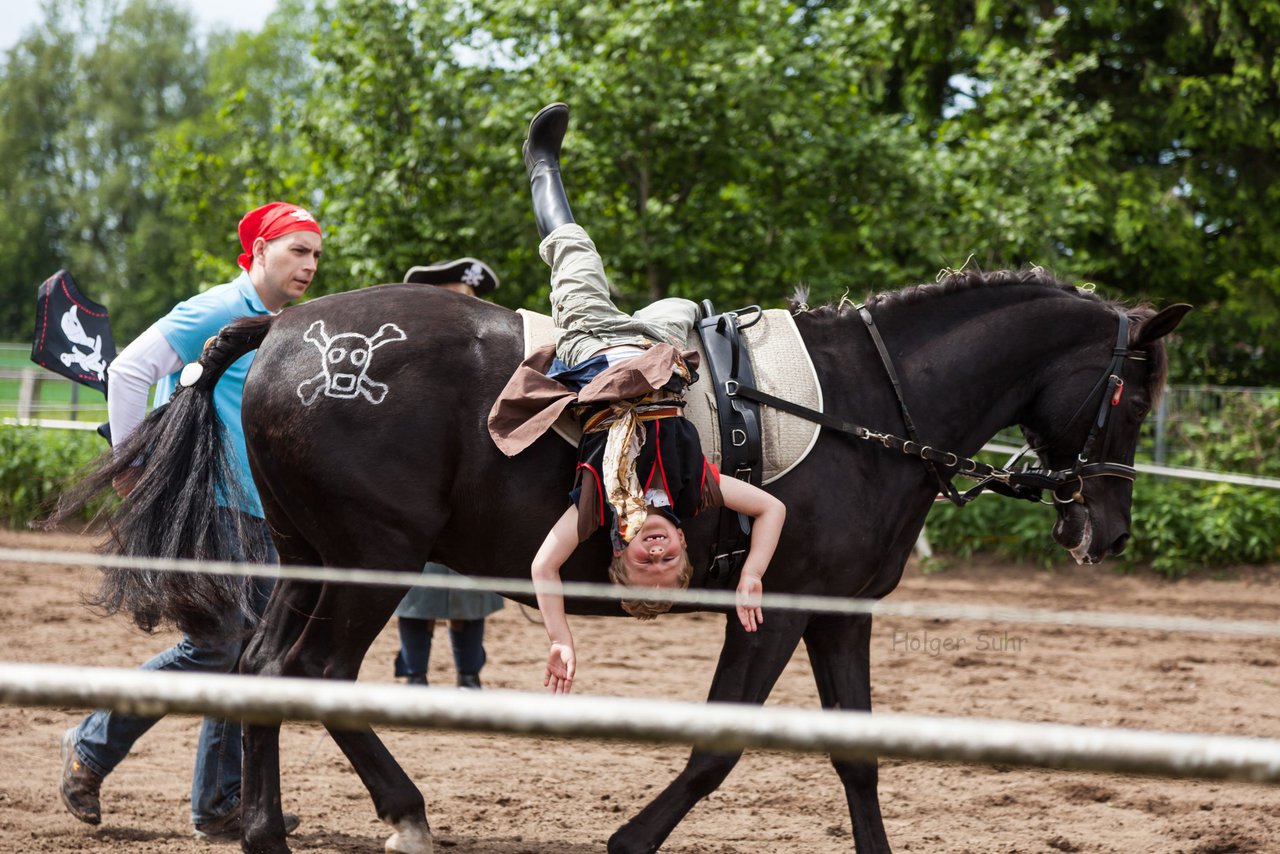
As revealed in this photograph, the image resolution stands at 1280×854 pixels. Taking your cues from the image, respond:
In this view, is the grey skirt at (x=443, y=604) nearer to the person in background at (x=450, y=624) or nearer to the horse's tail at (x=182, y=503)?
the person in background at (x=450, y=624)

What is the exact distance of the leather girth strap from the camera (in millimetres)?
3154

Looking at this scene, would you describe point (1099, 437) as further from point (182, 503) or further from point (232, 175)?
point (232, 175)

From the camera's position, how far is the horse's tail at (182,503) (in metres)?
3.29

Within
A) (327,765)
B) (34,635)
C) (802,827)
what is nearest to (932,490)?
(802,827)

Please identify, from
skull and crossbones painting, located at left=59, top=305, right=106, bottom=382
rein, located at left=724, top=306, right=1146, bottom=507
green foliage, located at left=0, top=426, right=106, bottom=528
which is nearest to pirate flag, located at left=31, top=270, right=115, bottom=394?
skull and crossbones painting, located at left=59, top=305, right=106, bottom=382

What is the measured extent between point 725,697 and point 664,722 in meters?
2.29

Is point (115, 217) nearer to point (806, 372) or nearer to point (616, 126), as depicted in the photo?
point (616, 126)

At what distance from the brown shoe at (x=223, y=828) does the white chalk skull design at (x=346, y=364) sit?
1408mm

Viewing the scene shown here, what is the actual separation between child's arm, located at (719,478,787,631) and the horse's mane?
78cm

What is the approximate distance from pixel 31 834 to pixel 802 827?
2.40 metres

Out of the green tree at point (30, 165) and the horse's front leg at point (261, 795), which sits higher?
the green tree at point (30, 165)

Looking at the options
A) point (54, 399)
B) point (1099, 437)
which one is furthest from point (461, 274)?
point (54, 399)

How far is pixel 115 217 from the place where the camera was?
4419cm

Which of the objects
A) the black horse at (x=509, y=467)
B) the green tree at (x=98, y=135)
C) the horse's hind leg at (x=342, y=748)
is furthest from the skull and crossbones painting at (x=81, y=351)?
the green tree at (x=98, y=135)
